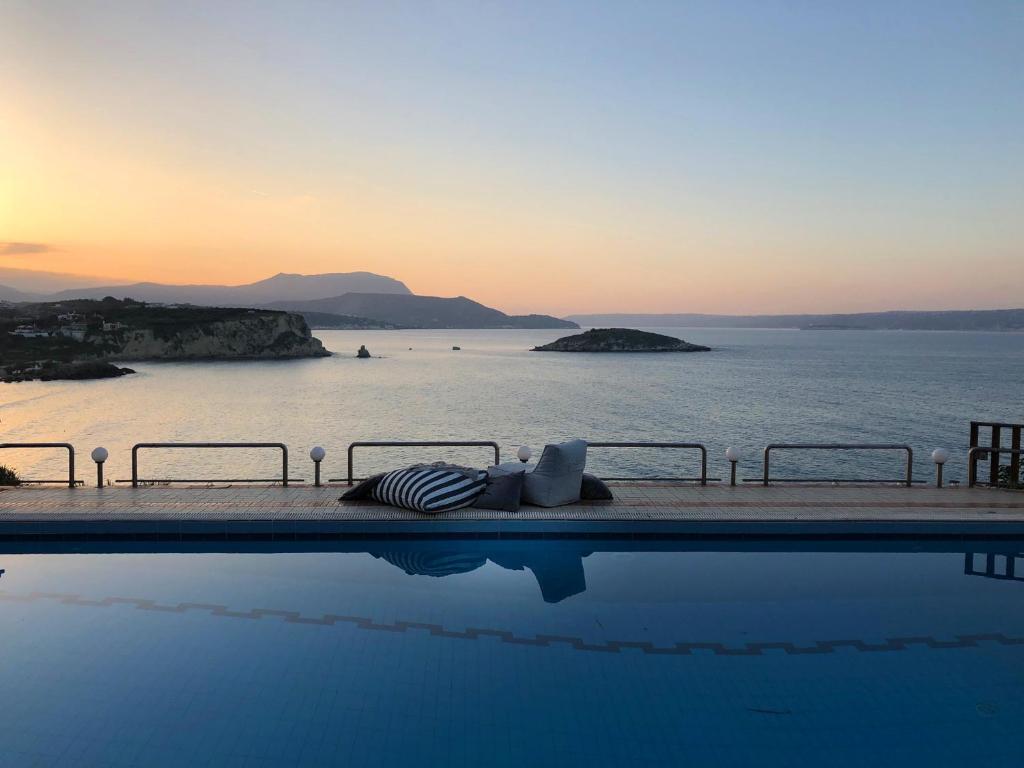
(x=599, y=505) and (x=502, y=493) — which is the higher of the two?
(x=502, y=493)

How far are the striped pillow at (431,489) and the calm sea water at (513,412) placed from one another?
44.8 feet

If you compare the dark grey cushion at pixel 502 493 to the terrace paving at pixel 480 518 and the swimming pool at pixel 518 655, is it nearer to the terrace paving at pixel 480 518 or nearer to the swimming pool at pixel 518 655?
the terrace paving at pixel 480 518

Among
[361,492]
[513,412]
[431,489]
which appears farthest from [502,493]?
[513,412]

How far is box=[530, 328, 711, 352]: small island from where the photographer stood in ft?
469

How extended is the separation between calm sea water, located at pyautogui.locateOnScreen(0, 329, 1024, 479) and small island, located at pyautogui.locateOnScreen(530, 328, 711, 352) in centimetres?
5751

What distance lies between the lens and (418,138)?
26.0 meters

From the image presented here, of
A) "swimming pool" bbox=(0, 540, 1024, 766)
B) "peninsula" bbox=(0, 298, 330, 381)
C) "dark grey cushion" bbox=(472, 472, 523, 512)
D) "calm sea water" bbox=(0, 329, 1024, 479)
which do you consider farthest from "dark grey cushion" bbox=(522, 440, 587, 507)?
"peninsula" bbox=(0, 298, 330, 381)

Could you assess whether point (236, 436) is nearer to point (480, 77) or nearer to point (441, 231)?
point (441, 231)

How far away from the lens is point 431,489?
331 inches

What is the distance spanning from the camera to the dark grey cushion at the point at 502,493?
8.44 meters

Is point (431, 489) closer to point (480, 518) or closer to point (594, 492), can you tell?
point (480, 518)

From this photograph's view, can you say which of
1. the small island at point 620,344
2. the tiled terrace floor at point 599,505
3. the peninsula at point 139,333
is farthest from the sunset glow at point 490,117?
the small island at point 620,344

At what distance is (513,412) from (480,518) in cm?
3589

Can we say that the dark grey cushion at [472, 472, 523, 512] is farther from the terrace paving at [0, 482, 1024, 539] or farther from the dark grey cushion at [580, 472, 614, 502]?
the dark grey cushion at [580, 472, 614, 502]
